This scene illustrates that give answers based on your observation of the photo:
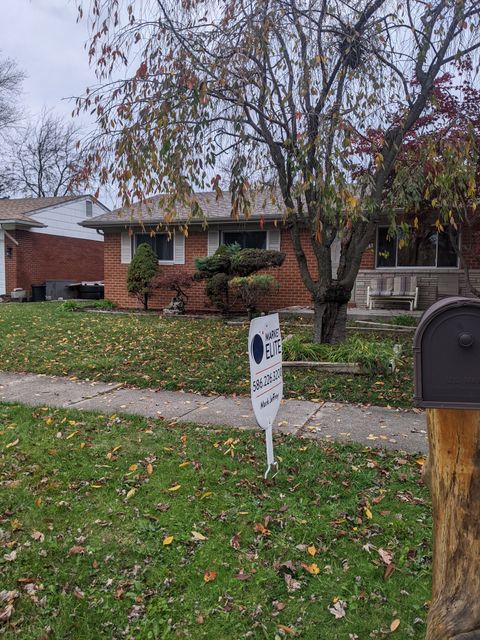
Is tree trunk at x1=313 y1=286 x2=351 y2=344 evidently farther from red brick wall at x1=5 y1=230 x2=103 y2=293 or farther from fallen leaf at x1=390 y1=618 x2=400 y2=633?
red brick wall at x1=5 y1=230 x2=103 y2=293

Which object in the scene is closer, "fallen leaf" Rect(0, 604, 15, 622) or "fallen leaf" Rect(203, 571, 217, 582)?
"fallen leaf" Rect(0, 604, 15, 622)

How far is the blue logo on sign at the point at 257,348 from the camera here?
11.8ft

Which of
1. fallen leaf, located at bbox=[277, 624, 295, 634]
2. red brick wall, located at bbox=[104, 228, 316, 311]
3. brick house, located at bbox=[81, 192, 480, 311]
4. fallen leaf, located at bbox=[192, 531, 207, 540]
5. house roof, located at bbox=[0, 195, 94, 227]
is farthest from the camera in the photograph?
house roof, located at bbox=[0, 195, 94, 227]

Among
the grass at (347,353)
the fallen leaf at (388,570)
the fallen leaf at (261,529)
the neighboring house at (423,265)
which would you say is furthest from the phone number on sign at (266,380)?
the neighboring house at (423,265)

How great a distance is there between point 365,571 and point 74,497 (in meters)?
2.02

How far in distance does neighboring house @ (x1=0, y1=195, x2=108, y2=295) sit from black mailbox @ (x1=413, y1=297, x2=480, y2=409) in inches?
835

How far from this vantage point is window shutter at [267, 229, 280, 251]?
14422mm

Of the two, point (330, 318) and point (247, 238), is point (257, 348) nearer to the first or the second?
point (330, 318)

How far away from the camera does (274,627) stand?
8.07ft

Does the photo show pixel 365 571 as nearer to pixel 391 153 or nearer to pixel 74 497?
pixel 74 497

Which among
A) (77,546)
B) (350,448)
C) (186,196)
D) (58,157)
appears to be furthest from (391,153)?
(58,157)

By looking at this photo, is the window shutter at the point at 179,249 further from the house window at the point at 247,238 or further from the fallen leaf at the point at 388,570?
the fallen leaf at the point at 388,570

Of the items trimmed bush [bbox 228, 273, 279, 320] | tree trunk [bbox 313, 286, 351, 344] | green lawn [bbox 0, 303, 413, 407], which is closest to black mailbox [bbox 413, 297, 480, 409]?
green lawn [bbox 0, 303, 413, 407]

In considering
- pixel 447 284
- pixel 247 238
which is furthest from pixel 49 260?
pixel 447 284
